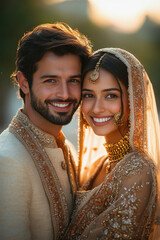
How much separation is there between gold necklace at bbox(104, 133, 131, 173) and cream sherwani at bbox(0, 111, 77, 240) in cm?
45

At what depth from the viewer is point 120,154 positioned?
248cm

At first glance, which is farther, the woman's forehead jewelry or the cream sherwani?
the woman's forehead jewelry

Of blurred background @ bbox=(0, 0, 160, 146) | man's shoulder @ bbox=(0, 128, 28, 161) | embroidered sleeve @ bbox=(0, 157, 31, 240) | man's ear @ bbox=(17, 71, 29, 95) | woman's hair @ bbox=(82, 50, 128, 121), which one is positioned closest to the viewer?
embroidered sleeve @ bbox=(0, 157, 31, 240)

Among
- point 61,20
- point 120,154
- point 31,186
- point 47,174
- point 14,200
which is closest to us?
point 14,200

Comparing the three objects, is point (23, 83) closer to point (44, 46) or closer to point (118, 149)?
point (44, 46)

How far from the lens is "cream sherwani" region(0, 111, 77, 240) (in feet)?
6.61

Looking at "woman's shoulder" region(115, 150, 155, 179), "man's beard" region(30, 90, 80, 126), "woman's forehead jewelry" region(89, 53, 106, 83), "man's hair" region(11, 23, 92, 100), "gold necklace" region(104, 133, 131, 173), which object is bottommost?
"woman's shoulder" region(115, 150, 155, 179)

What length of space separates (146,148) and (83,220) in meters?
0.80

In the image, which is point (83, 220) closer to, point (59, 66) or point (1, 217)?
point (1, 217)

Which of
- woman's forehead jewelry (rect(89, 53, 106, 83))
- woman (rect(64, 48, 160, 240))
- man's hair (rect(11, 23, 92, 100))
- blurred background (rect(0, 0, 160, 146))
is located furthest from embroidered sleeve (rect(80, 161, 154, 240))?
blurred background (rect(0, 0, 160, 146))

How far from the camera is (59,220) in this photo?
7.34 feet

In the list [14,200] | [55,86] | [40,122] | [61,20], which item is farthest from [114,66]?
[61,20]

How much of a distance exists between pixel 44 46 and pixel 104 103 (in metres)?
0.74

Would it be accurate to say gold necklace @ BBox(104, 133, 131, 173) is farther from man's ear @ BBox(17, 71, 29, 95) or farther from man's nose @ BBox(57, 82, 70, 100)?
man's ear @ BBox(17, 71, 29, 95)
